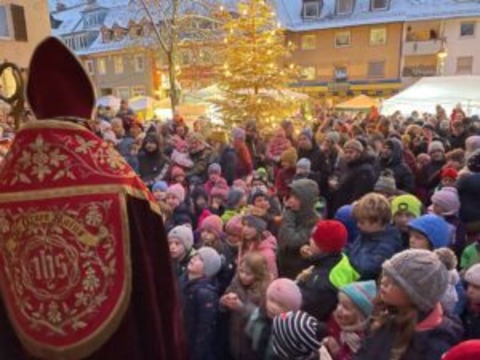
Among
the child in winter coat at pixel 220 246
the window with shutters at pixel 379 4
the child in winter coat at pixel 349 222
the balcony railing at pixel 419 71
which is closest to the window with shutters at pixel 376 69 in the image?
the balcony railing at pixel 419 71

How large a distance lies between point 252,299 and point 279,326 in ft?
1.58

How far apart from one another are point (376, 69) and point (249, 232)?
3346 centimetres

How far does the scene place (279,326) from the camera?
107 inches

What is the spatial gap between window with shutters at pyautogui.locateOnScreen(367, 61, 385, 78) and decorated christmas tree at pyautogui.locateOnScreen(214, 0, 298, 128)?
23.2m

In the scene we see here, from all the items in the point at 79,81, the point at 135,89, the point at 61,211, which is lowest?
the point at 135,89

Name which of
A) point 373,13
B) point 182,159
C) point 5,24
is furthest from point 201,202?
point 373,13

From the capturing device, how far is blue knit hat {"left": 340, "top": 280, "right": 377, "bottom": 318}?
2637 mm

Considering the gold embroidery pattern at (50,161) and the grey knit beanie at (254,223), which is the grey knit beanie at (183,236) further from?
the gold embroidery pattern at (50,161)

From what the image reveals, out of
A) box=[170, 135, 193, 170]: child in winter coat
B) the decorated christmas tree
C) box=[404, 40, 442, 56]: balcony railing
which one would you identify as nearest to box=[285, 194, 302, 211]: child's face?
box=[170, 135, 193, 170]: child in winter coat

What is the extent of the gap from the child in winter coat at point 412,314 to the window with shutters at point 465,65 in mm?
34946

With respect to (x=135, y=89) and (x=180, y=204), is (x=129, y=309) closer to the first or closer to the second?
(x=180, y=204)

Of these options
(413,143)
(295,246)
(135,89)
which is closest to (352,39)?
(135,89)

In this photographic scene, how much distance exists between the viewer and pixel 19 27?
1927 centimetres

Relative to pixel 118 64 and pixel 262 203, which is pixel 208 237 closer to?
pixel 262 203
